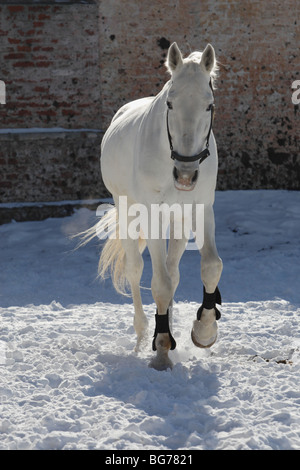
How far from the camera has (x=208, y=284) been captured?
4195 mm

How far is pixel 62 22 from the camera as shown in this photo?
8.45 meters

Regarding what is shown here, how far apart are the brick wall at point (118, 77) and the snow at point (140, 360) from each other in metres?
1.34

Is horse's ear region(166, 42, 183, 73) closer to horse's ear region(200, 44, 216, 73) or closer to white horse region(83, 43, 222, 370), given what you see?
white horse region(83, 43, 222, 370)

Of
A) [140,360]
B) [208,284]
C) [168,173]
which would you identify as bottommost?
[140,360]

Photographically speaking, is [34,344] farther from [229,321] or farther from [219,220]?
[219,220]

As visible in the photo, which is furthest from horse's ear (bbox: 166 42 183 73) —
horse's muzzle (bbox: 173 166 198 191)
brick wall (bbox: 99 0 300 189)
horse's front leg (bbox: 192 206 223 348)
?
brick wall (bbox: 99 0 300 189)

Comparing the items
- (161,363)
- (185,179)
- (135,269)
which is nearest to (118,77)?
(135,269)

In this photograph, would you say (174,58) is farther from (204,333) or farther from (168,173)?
(204,333)

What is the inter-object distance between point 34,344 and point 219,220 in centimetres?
417

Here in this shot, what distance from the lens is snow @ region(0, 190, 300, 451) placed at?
3.27 metres

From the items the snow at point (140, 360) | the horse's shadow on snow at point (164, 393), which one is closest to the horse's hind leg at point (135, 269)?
the snow at point (140, 360)

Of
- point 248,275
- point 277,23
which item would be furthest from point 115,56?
point 248,275

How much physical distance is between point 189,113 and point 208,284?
1.16 meters

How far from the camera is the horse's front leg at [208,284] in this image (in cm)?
Answer: 416
